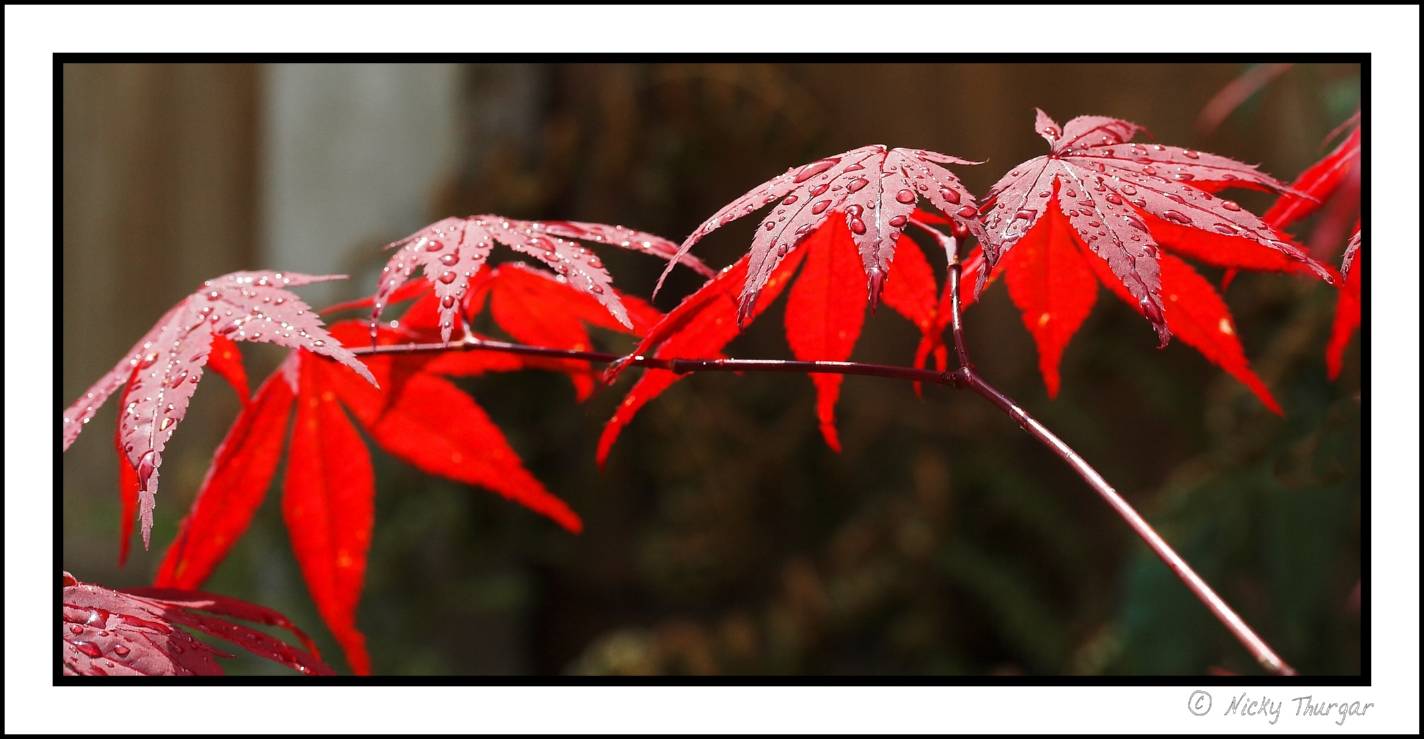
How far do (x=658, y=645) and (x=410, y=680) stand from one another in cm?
95

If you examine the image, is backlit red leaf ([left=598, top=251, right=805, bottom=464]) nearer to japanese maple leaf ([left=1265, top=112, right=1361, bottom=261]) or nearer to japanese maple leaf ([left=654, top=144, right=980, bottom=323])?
japanese maple leaf ([left=654, top=144, right=980, bottom=323])

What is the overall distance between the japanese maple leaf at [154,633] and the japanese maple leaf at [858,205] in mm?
285

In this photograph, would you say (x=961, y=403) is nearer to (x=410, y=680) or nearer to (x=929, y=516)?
(x=929, y=516)

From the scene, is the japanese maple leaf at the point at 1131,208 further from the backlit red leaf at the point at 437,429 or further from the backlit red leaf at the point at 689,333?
the backlit red leaf at the point at 437,429

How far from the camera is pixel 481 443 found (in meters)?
0.63

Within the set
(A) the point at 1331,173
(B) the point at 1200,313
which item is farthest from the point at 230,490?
(A) the point at 1331,173

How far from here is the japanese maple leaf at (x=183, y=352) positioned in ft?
1.42

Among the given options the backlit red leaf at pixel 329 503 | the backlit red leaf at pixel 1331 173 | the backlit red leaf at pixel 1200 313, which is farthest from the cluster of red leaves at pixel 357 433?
the backlit red leaf at pixel 1331 173

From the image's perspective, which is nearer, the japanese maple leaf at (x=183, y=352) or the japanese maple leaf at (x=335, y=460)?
the japanese maple leaf at (x=183, y=352)

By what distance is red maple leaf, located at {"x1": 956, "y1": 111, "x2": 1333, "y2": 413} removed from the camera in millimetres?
421

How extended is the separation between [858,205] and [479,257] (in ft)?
0.59

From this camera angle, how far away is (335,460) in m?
0.66

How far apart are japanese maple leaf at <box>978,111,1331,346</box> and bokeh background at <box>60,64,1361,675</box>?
3.10ft

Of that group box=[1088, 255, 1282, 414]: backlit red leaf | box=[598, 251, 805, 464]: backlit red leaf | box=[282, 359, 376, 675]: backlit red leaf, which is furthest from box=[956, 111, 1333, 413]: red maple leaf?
box=[282, 359, 376, 675]: backlit red leaf
